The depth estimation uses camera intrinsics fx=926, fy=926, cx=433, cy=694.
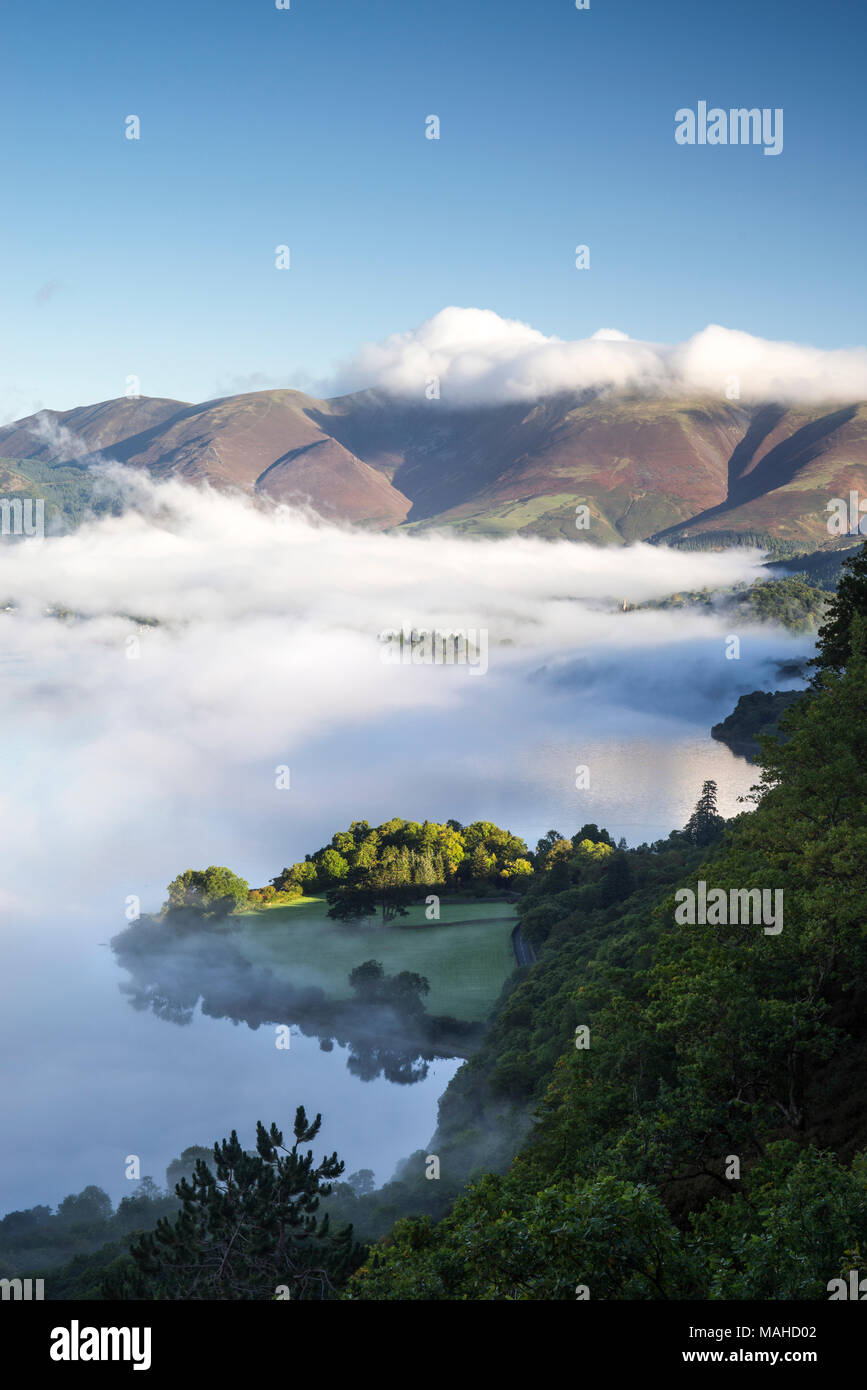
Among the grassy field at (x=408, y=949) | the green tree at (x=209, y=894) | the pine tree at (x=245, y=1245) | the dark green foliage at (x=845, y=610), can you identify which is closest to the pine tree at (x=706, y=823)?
the grassy field at (x=408, y=949)

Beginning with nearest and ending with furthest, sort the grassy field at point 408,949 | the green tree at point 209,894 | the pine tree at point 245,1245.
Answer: the pine tree at point 245,1245
the grassy field at point 408,949
the green tree at point 209,894

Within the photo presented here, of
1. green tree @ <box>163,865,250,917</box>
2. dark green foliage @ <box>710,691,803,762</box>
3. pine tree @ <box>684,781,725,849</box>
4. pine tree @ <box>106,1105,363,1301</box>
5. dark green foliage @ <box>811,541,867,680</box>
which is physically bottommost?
pine tree @ <box>106,1105,363,1301</box>

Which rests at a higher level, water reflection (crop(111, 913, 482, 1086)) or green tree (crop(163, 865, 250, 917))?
green tree (crop(163, 865, 250, 917))

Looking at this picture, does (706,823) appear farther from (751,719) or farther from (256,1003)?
(751,719)

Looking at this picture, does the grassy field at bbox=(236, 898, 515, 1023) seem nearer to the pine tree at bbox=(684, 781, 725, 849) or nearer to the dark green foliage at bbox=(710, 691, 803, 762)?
the pine tree at bbox=(684, 781, 725, 849)

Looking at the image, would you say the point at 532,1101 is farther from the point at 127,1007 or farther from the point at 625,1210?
the point at 127,1007

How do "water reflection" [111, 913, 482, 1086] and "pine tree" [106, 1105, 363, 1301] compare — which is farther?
"water reflection" [111, 913, 482, 1086]

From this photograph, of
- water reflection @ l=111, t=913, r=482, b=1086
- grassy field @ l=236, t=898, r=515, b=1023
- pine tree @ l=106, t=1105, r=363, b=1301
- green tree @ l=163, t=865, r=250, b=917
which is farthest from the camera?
green tree @ l=163, t=865, r=250, b=917

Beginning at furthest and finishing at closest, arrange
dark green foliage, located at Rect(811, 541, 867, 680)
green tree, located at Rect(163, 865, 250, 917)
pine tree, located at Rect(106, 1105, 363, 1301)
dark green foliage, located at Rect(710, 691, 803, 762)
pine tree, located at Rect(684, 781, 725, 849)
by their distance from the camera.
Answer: dark green foliage, located at Rect(710, 691, 803, 762) < green tree, located at Rect(163, 865, 250, 917) < pine tree, located at Rect(684, 781, 725, 849) < dark green foliage, located at Rect(811, 541, 867, 680) < pine tree, located at Rect(106, 1105, 363, 1301)

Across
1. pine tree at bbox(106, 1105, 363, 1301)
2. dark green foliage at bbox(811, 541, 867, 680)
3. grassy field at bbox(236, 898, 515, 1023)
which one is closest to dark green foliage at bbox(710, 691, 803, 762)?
grassy field at bbox(236, 898, 515, 1023)

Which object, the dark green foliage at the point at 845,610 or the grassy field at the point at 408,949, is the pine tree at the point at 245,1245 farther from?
the grassy field at the point at 408,949
